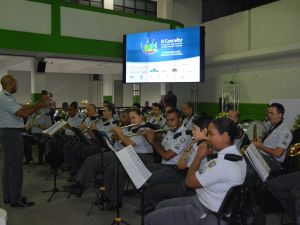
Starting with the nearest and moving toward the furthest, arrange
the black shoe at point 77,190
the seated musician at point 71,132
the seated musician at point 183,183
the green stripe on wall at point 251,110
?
1. the seated musician at point 183,183
2. the black shoe at point 77,190
3. the seated musician at point 71,132
4. the green stripe on wall at point 251,110

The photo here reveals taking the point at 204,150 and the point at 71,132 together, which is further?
the point at 71,132

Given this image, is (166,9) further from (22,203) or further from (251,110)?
(22,203)

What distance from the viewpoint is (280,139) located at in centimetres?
433

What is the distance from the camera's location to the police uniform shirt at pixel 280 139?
4.30 metres

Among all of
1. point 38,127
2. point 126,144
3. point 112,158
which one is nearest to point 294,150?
point 126,144

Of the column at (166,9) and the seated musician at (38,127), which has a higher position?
the column at (166,9)

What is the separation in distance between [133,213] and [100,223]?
19.7 inches

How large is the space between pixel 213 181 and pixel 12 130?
3014mm

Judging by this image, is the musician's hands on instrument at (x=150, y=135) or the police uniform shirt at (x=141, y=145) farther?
the police uniform shirt at (x=141, y=145)

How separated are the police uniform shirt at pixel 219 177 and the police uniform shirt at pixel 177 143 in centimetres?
143

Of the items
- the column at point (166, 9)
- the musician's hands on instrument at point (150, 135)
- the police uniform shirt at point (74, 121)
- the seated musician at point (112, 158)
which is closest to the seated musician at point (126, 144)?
the seated musician at point (112, 158)

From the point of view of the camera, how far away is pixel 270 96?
932 centimetres

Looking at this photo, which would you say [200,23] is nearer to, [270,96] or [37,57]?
[270,96]

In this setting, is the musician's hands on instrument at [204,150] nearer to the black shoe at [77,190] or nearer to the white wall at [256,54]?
the black shoe at [77,190]
